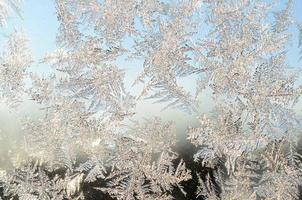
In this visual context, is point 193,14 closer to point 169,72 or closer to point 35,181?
point 169,72

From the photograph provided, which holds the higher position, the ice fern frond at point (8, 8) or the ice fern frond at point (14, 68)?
the ice fern frond at point (8, 8)

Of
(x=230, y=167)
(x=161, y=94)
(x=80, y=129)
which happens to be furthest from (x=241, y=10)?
(x=80, y=129)

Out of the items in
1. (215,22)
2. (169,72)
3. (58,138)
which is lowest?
(58,138)

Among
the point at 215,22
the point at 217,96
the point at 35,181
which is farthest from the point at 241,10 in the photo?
the point at 35,181

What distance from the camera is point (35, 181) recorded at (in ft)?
10.6

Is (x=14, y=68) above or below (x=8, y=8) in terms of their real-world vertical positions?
below

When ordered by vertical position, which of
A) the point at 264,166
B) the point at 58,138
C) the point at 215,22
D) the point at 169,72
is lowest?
the point at 264,166

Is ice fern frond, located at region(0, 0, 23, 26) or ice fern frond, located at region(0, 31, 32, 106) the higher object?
ice fern frond, located at region(0, 0, 23, 26)

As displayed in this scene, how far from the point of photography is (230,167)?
11.2ft

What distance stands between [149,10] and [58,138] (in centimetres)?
125

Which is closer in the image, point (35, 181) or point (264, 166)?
point (35, 181)

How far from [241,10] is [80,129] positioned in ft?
5.45

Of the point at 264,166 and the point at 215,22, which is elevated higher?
the point at 215,22

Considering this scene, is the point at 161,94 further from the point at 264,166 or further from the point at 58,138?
the point at 264,166
